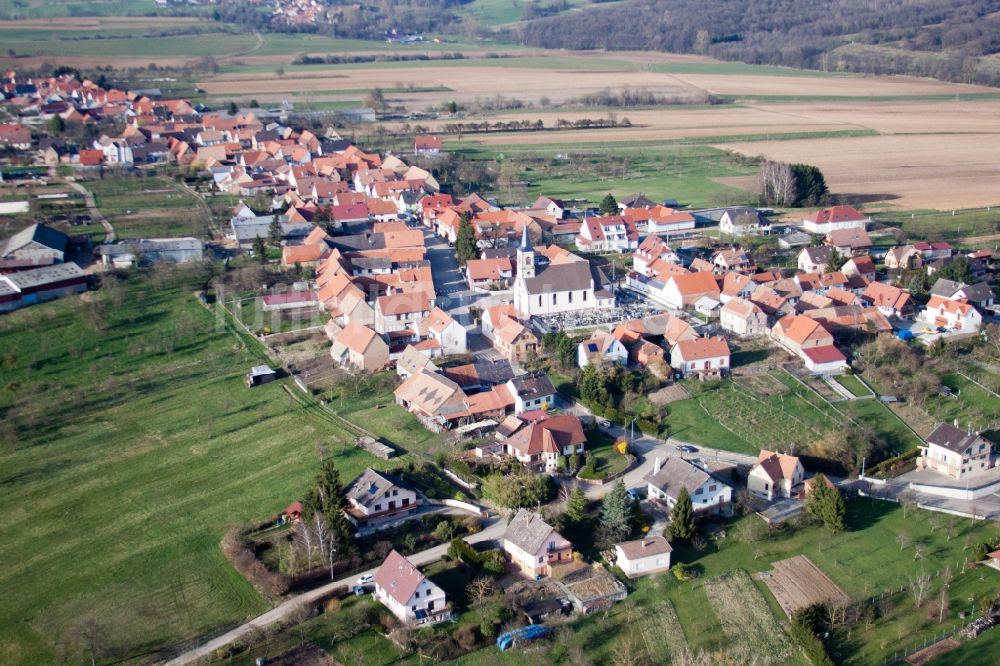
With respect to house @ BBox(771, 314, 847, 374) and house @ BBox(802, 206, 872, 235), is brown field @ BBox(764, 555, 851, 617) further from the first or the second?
house @ BBox(802, 206, 872, 235)

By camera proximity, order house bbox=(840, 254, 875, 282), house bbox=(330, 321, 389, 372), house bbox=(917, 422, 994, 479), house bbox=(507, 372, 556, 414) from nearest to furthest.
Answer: house bbox=(917, 422, 994, 479)
house bbox=(507, 372, 556, 414)
house bbox=(330, 321, 389, 372)
house bbox=(840, 254, 875, 282)

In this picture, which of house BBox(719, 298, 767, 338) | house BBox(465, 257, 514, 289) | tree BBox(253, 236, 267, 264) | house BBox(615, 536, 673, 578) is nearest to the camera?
house BBox(615, 536, 673, 578)

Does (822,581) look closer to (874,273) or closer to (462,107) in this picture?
(874,273)

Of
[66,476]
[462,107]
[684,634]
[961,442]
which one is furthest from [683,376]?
[462,107]

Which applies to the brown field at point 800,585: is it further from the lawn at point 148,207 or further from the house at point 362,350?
the lawn at point 148,207

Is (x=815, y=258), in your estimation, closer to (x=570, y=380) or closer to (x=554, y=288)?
(x=554, y=288)

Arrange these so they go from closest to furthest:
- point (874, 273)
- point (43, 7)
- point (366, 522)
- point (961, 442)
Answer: point (366, 522), point (961, 442), point (874, 273), point (43, 7)

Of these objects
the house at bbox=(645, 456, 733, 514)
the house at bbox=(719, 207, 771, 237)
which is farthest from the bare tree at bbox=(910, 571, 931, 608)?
the house at bbox=(719, 207, 771, 237)
